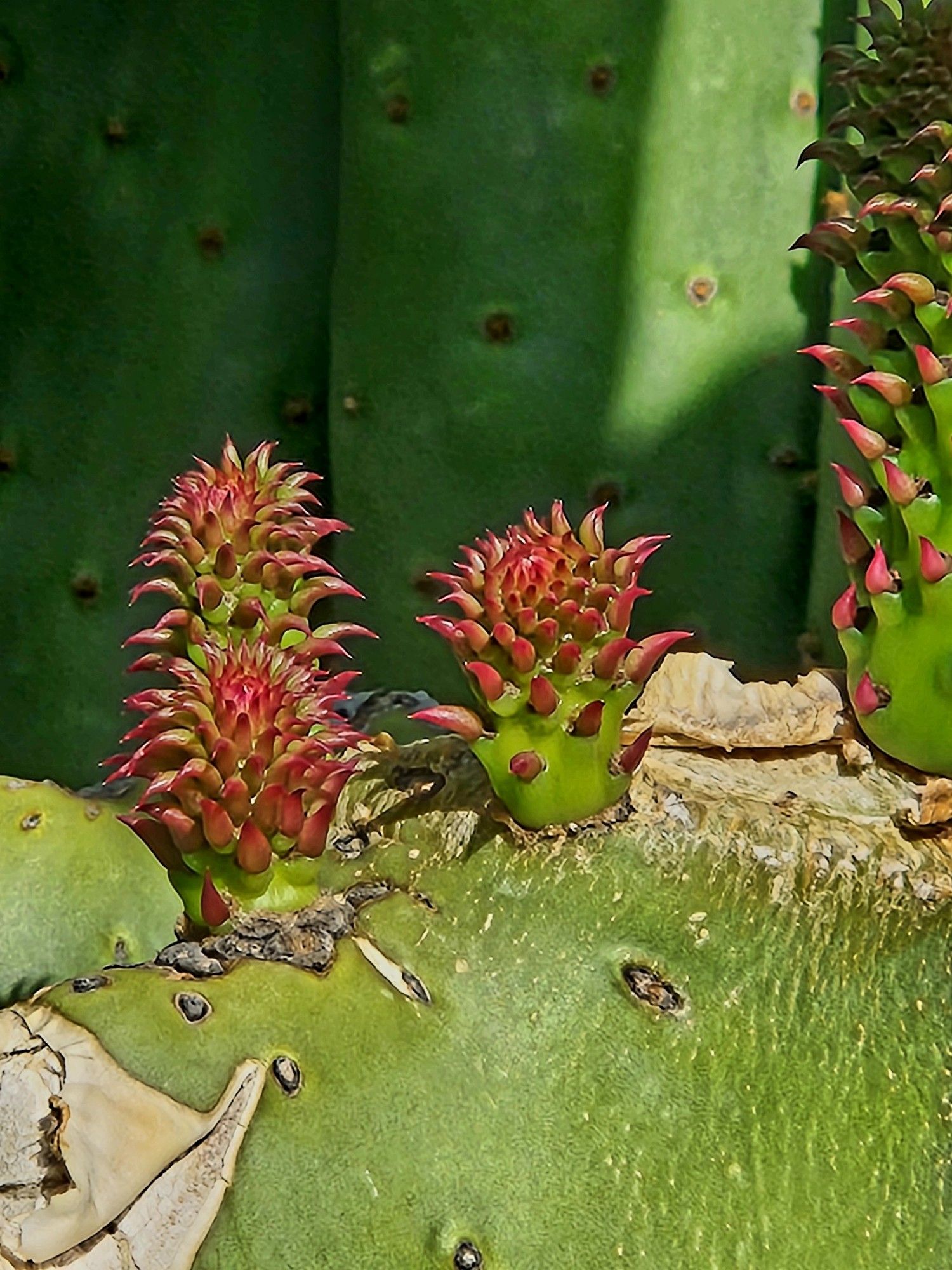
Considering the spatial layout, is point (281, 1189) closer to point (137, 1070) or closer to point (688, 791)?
point (137, 1070)

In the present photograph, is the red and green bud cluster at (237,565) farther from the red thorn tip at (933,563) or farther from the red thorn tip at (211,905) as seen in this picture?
the red thorn tip at (933,563)

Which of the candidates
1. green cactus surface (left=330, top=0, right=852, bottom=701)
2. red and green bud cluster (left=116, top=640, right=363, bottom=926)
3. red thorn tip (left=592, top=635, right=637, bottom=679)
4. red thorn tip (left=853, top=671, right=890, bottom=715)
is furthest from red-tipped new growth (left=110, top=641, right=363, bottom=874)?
green cactus surface (left=330, top=0, right=852, bottom=701)

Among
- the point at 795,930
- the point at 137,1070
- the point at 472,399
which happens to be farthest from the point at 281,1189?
the point at 472,399

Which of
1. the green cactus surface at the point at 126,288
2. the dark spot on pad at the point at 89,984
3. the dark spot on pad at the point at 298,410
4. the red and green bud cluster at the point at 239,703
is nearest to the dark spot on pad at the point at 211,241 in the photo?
the green cactus surface at the point at 126,288

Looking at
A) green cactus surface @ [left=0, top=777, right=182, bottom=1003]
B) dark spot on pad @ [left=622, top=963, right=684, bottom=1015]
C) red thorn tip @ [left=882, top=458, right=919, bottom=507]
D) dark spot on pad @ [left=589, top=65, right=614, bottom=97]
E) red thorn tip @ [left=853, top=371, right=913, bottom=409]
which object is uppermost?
dark spot on pad @ [left=589, top=65, right=614, bottom=97]

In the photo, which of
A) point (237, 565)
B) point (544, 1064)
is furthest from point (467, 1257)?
point (237, 565)

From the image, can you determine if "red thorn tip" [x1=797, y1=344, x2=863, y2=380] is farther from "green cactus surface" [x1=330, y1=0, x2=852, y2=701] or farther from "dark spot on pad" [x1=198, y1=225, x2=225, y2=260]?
"dark spot on pad" [x1=198, y1=225, x2=225, y2=260]

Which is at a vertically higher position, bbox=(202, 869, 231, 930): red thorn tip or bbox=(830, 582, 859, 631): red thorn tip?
bbox=(830, 582, 859, 631): red thorn tip
